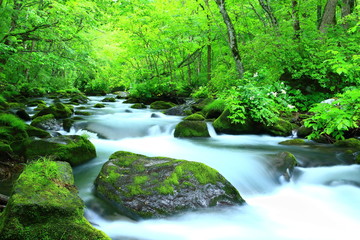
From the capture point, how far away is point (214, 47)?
18.9 meters

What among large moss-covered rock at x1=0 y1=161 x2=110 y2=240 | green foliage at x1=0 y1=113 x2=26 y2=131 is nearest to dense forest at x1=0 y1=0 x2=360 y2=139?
green foliage at x1=0 y1=113 x2=26 y2=131

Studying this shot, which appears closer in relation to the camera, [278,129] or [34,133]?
[34,133]

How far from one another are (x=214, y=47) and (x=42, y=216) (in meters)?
18.1

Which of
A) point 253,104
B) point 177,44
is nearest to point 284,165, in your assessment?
point 253,104

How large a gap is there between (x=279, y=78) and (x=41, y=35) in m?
8.69

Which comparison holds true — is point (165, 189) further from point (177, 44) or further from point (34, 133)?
point (177, 44)

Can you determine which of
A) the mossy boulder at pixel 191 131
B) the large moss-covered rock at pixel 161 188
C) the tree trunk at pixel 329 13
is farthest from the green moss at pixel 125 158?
the tree trunk at pixel 329 13

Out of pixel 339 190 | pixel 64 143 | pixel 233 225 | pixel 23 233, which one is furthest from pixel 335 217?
pixel 64 143

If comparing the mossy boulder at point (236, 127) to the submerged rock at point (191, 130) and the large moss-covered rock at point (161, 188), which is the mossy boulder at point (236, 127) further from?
the large moss-covered rock at point (161, 188)

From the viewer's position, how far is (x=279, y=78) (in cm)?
1066

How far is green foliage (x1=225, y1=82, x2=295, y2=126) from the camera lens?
8.02 m

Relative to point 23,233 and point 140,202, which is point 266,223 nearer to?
point 140,202

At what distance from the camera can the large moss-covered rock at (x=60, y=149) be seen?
5.09m

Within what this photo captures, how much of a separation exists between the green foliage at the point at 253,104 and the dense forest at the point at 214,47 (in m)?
0.03
